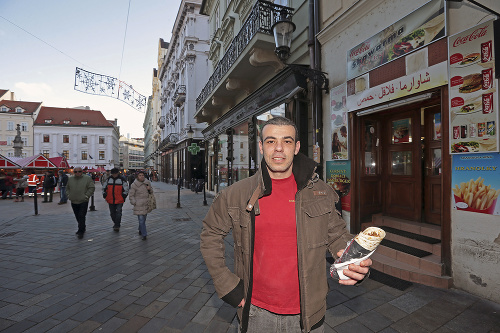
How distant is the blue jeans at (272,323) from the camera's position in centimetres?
160

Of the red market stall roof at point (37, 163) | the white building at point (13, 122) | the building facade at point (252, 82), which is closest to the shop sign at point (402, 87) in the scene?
the building facade at point (252, 82)

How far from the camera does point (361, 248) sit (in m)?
1.32

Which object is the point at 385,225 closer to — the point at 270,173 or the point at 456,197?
the point at 456,197

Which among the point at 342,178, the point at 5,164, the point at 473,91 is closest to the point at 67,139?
the point at 5,164

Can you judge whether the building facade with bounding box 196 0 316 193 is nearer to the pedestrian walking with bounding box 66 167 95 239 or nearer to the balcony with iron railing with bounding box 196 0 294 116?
the balcony with iron railing with bounding box 196 0 294 116

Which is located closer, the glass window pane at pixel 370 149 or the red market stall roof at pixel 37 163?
the glass window pane at pixel 370 149

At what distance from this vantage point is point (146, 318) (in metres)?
2.97

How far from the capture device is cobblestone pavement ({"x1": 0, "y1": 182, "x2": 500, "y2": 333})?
2.81 m

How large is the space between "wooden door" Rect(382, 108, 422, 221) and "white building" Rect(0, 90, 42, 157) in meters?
67.3

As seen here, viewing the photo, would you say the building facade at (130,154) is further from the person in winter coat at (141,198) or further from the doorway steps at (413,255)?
the doorway steps at (413,255)

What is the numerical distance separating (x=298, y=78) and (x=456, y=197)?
14.6 feet

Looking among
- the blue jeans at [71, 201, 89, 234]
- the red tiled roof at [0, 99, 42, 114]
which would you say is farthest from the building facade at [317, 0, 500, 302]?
the red tiled roof at [0, 99, 42, 114]

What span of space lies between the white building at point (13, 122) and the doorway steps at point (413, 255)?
222 ft

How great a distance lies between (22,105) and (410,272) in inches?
2915
